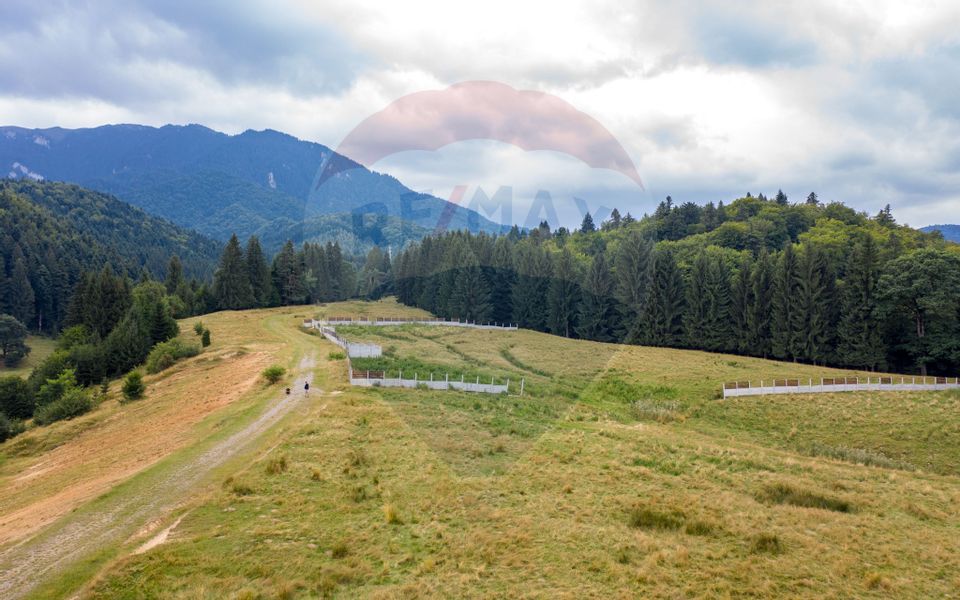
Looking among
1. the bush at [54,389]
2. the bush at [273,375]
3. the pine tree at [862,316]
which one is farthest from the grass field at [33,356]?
the pine tree at [862,316]

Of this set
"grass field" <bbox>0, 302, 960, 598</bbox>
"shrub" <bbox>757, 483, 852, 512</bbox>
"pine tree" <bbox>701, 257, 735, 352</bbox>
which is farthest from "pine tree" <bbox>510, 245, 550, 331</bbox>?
"shrub" <bbox>757, 483, 852, 512</bbox>

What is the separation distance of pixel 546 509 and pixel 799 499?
9.86 m

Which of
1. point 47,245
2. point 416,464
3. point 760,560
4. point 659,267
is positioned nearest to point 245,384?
point 416,464

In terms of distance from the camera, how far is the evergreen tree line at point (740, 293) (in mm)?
64625

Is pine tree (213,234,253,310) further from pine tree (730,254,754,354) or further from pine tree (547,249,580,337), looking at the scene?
pine tree (730,254,754,354)

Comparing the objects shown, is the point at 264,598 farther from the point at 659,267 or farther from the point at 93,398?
the point at 659,267

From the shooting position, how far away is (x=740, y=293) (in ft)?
260

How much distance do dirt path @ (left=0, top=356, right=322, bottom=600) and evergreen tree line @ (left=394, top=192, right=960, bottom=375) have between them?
71.4 m

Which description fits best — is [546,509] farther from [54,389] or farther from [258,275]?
[258,275]

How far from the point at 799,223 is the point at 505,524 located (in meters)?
141

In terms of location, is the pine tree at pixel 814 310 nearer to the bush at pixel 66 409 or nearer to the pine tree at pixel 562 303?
the pine tree at pixel 562 303

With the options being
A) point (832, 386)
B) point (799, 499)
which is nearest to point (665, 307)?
point (832, 386)

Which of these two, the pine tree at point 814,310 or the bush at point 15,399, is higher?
the pine tree at point 814,310

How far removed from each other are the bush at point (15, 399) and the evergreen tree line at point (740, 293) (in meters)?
63.7
